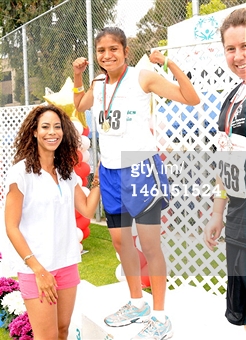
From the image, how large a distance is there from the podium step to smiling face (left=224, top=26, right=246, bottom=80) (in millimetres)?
1418

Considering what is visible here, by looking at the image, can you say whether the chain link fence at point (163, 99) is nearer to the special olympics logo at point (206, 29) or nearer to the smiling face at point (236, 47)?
the special olympics logo at point (206, 29)

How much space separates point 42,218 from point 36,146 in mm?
367

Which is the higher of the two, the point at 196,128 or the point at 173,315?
the point at 196,128

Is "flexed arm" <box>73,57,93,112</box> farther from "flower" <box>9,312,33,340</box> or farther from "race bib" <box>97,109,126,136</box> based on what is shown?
A: "flower" <box>9,312,33,340</box>

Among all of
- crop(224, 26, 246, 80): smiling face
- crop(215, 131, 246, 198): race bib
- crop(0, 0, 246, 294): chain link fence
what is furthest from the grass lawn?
crop(224, 26, 246, 80): smiling face

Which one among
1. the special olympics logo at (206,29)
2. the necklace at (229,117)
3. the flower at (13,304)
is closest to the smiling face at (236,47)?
the necklace at (229,117)

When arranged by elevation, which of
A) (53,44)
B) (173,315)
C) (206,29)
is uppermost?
(53,44)

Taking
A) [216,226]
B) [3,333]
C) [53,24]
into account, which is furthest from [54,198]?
[53,24]

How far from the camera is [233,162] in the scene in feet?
5.92

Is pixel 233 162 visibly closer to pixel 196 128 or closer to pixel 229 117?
pixel 229 117

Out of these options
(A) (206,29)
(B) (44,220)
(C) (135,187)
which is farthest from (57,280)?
(A) (206,29)

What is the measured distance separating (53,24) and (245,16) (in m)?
6.95

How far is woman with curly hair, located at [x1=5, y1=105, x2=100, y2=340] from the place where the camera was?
2.04m

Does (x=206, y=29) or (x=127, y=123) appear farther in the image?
(x=206, y=29)
